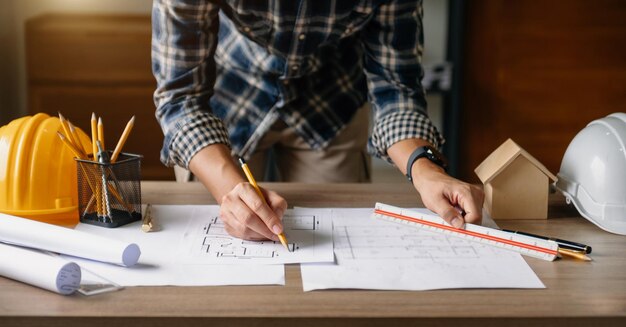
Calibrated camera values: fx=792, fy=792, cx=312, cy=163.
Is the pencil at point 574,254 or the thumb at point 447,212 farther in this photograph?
the thumb at point 447,212

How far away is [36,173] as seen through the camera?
131 centimetres

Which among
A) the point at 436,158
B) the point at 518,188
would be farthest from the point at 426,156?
the point at 518,188

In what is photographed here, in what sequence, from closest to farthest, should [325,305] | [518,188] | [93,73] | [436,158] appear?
[325,305], [518,188], [436,158], [93,73]

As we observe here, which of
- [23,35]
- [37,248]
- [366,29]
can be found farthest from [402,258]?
[23,35]

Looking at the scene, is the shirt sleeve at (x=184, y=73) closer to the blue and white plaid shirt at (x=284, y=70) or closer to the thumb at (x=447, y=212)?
the blue and white plaid shirt at (x=284, y=70)

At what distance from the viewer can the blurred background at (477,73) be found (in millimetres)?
3365

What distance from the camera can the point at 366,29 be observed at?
176 cm

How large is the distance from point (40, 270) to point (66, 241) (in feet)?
0.37

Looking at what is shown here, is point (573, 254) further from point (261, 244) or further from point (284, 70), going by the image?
point (284, 70)

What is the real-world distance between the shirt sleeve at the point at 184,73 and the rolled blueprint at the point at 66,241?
37 centimetres

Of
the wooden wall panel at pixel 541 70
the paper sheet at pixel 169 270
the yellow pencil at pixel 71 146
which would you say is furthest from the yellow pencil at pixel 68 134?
the wooden wall panel at pixel 541 70

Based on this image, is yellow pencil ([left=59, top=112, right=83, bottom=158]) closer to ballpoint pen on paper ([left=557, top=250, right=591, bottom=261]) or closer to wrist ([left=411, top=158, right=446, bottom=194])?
wrist ([left=411, top=158, right=446, bottom=194])

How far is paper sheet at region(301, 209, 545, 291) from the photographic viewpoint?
3.56ft

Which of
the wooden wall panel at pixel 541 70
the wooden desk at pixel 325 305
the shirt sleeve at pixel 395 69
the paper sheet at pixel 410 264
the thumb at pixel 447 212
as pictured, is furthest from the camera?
the wooden wall panel at pixel 541 70
